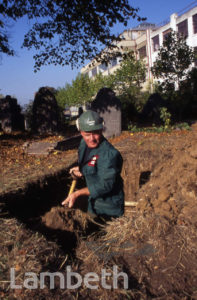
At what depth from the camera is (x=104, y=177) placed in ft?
9.96

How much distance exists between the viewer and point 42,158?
766 centimetres

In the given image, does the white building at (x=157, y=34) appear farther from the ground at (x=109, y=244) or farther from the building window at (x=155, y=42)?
the ground at (x=109, y=244)

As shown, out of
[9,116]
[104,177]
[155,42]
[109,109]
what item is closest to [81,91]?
[155,42]

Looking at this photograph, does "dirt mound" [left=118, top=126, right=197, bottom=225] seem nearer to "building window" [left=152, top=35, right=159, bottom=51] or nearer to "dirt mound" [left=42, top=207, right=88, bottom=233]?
"dirt mound" [left=42, top=207, right=88, bottom=233]

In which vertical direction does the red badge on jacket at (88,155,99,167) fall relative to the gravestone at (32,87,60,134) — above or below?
below

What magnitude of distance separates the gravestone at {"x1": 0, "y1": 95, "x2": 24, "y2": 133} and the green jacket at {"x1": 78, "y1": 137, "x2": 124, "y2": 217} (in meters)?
11.4

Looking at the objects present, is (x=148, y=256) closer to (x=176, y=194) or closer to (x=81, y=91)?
(x=176, y=194)

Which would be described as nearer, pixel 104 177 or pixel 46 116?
pixel 104 177

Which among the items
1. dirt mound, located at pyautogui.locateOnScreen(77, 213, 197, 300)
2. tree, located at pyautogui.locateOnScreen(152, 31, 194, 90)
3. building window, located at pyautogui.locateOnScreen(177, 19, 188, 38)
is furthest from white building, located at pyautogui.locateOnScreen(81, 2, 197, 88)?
dirt mound, located at pyautogui.locateOnScreen(77, 213, 197, 300)

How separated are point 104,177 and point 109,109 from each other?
892 cm

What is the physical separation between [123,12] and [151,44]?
38.4 meters

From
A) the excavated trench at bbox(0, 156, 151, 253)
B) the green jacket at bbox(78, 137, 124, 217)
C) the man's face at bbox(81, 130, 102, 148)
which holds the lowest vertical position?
the excavated trench at bbox(0, 156, 151, 253)

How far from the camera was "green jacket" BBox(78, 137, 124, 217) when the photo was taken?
305 cm

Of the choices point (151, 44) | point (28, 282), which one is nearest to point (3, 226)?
point (28, 282)
